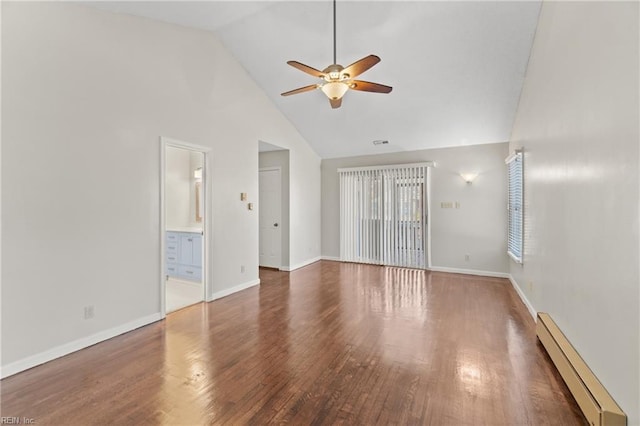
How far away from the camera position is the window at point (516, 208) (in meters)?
4.31

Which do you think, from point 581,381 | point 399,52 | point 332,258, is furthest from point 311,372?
point 332,258

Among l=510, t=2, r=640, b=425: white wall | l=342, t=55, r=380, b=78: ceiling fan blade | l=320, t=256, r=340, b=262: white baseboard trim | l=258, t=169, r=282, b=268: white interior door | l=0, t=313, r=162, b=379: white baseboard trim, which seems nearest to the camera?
l=510, t=2, r=640, b=425: white wall

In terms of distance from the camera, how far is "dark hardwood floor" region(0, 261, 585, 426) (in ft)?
6.45

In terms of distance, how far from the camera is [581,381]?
202 cm

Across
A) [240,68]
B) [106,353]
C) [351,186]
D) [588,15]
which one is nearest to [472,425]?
[588,15]

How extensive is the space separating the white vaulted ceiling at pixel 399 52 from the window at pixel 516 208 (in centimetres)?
105

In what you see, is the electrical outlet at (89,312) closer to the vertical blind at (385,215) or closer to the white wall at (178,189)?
the white wall at (178,189)

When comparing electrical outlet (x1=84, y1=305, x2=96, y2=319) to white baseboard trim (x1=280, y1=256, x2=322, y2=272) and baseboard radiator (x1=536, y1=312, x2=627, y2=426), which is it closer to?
white baseboard trim (x1=280, y1=256, x2=322, y2=272)

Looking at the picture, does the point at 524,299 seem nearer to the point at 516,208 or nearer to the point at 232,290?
the point at 516,208

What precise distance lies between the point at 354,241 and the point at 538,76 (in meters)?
4.64

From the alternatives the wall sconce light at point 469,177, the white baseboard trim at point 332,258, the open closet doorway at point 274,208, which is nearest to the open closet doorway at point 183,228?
the open closet doorway at point 274,208

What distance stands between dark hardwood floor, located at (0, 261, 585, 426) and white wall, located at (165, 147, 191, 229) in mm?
2664

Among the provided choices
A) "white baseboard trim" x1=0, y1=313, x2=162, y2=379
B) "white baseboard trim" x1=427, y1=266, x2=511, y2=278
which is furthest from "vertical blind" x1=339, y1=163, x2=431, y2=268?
"white baseboard trim" x1=0, y1=313, x2=162, y2=379

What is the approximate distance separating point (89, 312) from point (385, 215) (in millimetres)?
5428
